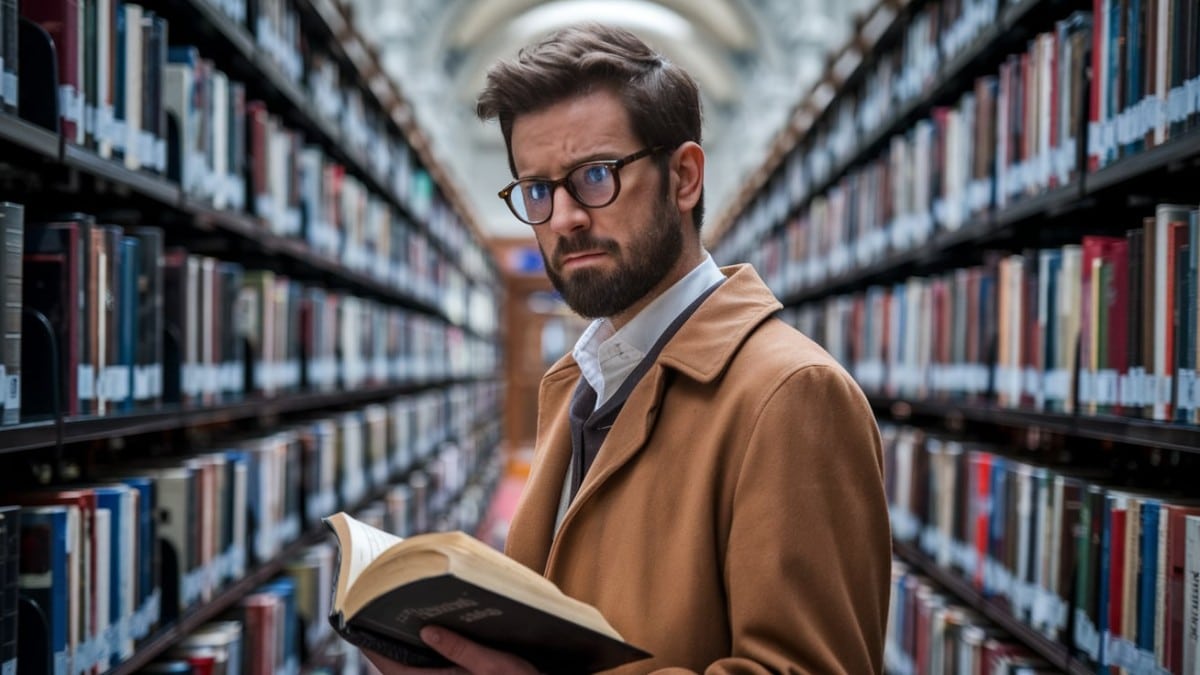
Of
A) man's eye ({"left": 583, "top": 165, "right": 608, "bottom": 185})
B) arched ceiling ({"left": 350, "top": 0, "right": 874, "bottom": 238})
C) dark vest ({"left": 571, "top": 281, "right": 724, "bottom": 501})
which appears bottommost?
dark vest ({"left": 571, "top": 281, "right": 724, "bottom": 501})

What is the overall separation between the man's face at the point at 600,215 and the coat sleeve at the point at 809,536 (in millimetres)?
278

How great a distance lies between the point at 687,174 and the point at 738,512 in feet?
1.53

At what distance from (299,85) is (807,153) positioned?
262 centimetres

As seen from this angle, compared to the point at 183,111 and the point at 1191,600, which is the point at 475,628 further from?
the point at 183,111

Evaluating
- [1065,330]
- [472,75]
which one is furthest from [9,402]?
[472,75]

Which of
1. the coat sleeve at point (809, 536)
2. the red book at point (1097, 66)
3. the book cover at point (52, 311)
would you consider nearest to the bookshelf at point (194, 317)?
the book cover at point (52, 311)

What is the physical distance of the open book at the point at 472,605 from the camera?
3.18ft

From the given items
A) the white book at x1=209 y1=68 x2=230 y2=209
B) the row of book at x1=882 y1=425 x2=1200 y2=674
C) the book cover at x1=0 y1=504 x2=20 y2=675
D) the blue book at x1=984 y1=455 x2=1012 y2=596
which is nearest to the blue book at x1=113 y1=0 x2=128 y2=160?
the white book at x1=209 y1=68 x2=230 y2=209

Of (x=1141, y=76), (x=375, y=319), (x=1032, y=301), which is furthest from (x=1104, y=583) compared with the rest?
(x=375, y=319)

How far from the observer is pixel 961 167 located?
2.82 metres

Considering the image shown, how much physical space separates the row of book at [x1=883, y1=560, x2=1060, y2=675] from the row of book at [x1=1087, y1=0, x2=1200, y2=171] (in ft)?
3.45

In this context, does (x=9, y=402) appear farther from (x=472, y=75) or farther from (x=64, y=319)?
(x=472, y=75)

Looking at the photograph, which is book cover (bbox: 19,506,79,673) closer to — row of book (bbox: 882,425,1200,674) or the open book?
the open book

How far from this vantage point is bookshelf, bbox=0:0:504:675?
5.61ft
